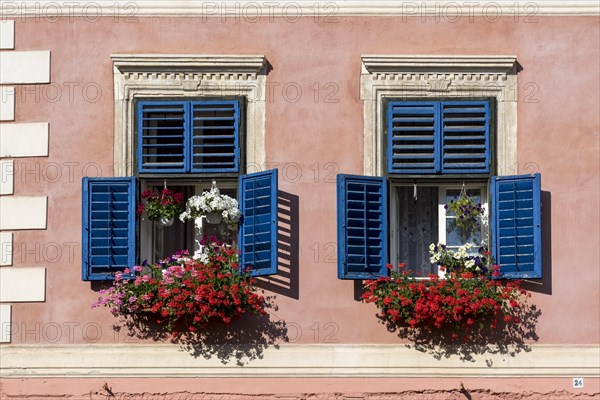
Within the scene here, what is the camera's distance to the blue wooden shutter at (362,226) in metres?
16.9

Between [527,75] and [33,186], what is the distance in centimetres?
517

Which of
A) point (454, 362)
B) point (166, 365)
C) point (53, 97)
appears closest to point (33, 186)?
point (53, 97)

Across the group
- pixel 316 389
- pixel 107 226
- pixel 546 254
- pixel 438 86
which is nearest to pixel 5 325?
pixel 107 226

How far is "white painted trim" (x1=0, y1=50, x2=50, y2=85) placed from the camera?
17469mm

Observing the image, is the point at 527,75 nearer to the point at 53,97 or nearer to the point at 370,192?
the point at 370,192

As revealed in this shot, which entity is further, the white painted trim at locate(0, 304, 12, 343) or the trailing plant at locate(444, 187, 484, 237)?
the trailing plant at locate(444, 187, 484, 237)

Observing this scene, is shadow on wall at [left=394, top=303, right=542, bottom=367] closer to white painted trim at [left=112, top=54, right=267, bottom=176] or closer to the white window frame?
the white window frame

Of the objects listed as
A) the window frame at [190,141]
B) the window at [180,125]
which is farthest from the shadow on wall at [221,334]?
the window frame at [190,141]

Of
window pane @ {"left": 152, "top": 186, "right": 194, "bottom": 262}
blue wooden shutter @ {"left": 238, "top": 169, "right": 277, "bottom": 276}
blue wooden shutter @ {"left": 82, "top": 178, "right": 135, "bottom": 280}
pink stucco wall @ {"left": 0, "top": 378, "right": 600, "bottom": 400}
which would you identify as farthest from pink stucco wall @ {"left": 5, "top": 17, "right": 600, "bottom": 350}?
window pane @ {"left": 152, "top": 186, "right": 194, "bottom": 262}

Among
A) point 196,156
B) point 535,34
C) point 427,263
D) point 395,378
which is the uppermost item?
point 535,34

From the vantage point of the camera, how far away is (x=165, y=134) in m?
17.5

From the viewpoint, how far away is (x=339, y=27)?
17.5 meters

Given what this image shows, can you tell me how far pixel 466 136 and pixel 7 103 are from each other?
4.72m

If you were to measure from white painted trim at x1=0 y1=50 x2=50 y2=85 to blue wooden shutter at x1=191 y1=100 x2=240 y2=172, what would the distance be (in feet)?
5.28
